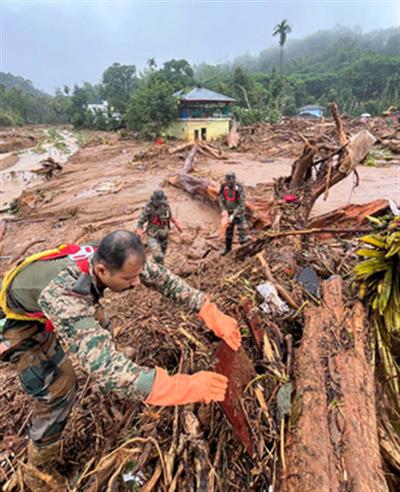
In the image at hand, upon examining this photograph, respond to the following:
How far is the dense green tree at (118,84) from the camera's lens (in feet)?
141

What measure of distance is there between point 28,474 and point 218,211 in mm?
7413

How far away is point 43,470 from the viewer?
189cm

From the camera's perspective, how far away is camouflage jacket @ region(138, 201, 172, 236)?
532cm

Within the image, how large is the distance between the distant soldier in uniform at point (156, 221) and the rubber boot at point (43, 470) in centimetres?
343

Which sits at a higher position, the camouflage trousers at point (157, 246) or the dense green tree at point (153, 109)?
the dense green tree at point (153, 109)

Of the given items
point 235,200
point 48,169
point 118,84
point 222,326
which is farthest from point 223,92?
point 222,326

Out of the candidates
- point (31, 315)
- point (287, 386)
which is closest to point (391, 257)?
point (287, 386)

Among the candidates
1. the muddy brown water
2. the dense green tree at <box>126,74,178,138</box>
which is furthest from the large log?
the dense green tree at <box>126,74,178,138</box>

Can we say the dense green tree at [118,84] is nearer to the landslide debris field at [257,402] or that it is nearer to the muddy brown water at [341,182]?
the muddy brown water at [341,182]

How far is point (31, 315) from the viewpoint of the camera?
1.94 m

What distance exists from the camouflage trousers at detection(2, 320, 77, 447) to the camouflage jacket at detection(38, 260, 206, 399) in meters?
0.46

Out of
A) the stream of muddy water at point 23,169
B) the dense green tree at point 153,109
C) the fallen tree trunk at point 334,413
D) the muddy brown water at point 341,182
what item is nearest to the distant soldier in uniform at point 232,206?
the muddy brown water at point 341,182

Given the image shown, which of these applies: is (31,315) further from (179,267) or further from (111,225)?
(111,225)

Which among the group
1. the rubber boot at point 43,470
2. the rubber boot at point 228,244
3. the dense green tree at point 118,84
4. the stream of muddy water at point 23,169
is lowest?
the stream of muddy water at point 23,169
